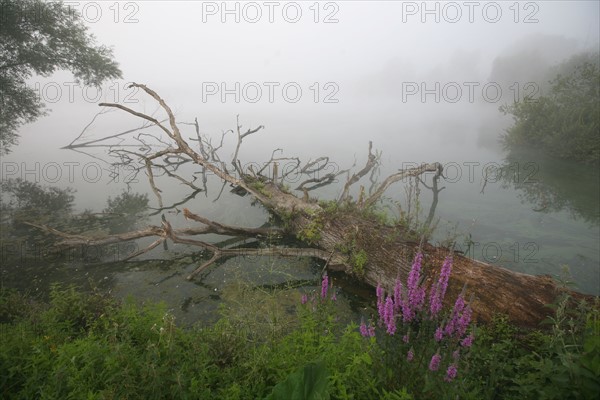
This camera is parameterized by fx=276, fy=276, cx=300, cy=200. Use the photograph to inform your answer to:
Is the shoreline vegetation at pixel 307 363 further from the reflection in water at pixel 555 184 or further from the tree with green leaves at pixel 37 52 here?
the tree with green leaves at pixel 37 52

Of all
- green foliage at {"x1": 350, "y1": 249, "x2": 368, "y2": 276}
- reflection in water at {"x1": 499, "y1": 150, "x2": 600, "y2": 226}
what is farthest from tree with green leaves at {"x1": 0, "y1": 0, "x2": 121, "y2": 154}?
reflection in water at {"x1": 499, "y1": 150, "x2": 600, "y2": 226}

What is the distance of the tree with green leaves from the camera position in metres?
12.1

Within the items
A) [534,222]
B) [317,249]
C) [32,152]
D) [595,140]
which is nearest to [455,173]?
[534,222]

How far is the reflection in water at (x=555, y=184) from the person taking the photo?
33.3 ft

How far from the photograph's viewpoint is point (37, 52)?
12852 mm

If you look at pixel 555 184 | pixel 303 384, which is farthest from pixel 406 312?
pixel 555 184

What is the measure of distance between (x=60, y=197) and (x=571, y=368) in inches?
571

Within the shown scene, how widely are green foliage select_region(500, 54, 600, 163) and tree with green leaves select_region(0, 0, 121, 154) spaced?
26505 millimetres

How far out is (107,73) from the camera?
14.7 metres

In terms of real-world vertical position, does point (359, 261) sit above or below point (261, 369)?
above

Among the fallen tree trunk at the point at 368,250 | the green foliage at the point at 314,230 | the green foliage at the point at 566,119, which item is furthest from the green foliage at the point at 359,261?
the green foliage at the point at 566,119

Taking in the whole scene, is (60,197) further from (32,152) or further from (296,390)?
(296,390)

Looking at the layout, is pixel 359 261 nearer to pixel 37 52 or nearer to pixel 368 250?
pixel 368 250

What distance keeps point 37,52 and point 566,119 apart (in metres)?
29.3
